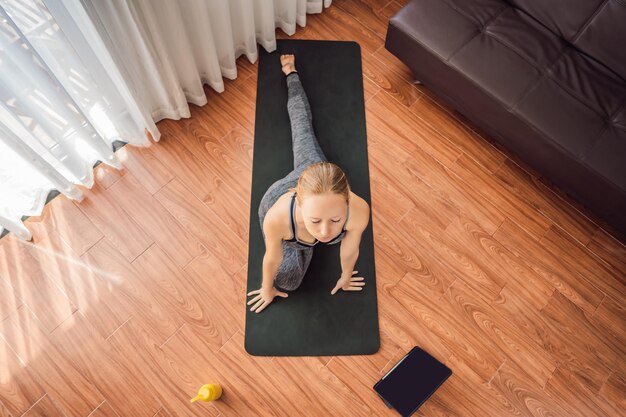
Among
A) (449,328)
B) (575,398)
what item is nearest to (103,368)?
(449,328)

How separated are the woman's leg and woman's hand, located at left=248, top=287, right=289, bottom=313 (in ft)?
1.64

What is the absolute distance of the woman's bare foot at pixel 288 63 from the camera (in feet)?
6.95

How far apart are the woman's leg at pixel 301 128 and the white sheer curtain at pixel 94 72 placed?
11.9 inches

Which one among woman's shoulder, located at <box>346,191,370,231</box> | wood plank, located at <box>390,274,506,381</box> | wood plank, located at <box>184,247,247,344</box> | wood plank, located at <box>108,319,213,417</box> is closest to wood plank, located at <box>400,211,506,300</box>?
wood plank, located at <box>390,274,506,381</box>

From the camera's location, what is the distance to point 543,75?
1.81m

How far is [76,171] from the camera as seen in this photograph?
178 cm

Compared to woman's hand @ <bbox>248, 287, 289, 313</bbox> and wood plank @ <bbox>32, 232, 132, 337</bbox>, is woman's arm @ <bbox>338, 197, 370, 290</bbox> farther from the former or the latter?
wood plank @ <bbox>32, 232, 132, 337</bbox>

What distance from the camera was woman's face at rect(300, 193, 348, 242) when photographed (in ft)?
3.73

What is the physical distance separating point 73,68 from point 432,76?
1.46m

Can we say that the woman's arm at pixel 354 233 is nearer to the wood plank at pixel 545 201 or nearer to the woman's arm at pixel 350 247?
the woman's arm at pixel 350 247

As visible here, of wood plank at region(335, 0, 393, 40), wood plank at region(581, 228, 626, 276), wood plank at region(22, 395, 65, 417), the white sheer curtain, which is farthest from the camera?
wood plank at region(335, 0, 393, 40)

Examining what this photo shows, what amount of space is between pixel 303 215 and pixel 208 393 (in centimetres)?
81

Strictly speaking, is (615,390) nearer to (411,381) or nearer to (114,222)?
(411,381)

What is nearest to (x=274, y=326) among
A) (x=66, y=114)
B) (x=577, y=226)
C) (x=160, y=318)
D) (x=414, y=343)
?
(x=160, y=318)
